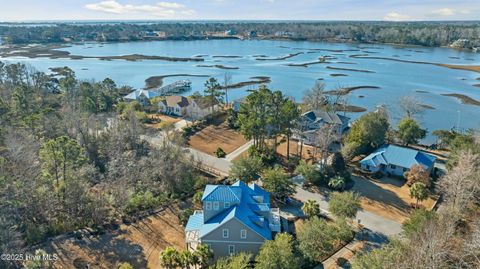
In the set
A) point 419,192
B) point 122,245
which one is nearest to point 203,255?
point 122,245

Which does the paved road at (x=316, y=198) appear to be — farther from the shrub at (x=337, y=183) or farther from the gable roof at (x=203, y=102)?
the gable roof at (x=203, y=102)

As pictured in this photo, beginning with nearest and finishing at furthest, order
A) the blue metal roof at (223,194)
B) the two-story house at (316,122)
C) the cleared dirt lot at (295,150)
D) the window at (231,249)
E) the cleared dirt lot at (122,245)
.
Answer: the cleared dirt lot at (122,245), the window at (231,249), the blue metal roof at (223,194), the cleared dirt lot at (295,150), the two-story house at (316,122)

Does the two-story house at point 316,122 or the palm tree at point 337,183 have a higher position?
the two-story house at point 316,122

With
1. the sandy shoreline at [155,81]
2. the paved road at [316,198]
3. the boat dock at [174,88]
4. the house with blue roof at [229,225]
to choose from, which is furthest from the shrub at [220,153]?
the sandy shoreline at [155,81]

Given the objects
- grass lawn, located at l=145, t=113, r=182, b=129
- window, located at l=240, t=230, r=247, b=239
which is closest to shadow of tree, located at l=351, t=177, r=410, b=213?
window, located at l=240, t=230, r=247, b=239

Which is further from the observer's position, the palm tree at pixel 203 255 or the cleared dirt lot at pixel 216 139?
the cleared dirt lot at pixel 216 139

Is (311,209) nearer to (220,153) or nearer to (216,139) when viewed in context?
(220,153)

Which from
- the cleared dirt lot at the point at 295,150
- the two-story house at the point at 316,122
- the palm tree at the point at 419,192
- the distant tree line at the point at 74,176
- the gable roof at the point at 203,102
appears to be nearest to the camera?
the distant tree line at the point at 74,176
